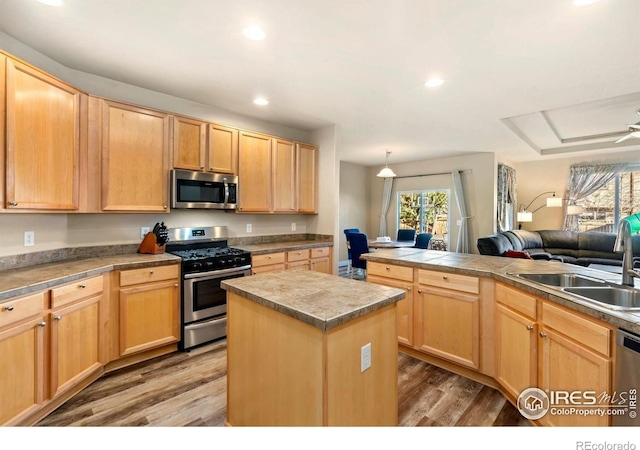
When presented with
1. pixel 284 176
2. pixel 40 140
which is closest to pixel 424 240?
pixel 284 176

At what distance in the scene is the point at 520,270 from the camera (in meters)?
2.26

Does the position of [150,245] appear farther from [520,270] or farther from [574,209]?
[574,209]

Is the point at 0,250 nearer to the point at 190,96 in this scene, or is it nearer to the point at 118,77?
the point at 118,77

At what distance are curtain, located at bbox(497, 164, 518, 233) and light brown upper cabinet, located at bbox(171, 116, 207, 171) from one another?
19.7 feet

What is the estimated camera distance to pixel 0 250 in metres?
2.17

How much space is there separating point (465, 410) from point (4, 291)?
9.56 feet

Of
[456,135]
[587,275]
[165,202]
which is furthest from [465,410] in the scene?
[456,135]

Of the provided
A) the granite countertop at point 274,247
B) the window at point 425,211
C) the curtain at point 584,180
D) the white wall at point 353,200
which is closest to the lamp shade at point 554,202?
the curtain at point 584,180

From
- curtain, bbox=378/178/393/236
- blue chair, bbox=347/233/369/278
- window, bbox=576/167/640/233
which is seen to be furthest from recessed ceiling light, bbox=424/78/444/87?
window, bbox=576/167/640/233

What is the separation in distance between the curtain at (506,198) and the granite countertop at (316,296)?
6002 millimetres

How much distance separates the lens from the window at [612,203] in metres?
5.93

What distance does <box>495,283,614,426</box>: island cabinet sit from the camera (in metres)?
1.48

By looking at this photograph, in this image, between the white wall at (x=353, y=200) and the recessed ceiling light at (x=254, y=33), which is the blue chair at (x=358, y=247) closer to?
the white wall at (x=353, y=200)

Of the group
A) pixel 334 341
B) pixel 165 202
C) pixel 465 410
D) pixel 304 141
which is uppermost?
pixel 304 141
